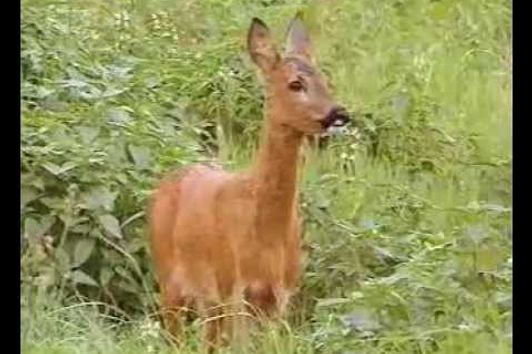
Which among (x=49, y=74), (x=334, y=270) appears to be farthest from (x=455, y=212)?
(x=49, y=74)

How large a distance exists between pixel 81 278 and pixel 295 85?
1.04 m

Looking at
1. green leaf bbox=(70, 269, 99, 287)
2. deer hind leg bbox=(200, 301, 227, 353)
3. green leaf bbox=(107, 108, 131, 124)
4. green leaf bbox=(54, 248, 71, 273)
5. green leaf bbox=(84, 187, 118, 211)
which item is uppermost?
green leaf bbox=(107, 108, 131, 124)

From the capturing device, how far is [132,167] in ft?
23.1

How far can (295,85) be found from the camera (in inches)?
241

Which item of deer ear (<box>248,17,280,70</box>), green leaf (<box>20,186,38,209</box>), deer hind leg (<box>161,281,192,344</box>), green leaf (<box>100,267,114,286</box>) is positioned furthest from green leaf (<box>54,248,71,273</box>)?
deer ear (<box>248,17,280,70</box>)

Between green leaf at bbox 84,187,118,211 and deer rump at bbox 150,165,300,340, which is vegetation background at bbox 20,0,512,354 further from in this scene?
deer rump at bbox 150,165,300,340

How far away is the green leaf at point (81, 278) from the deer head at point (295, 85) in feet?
2.90

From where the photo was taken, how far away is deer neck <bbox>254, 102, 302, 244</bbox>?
6.12 meters

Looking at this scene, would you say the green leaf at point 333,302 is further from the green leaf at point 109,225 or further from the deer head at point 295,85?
the green leaf at point 109,225

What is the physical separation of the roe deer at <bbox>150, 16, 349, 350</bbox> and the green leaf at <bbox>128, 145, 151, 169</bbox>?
79 cm

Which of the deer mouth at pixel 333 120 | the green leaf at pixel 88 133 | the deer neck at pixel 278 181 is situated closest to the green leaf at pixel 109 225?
the green leaf at pixel 88 133

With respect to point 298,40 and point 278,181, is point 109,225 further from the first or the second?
point 298,40
